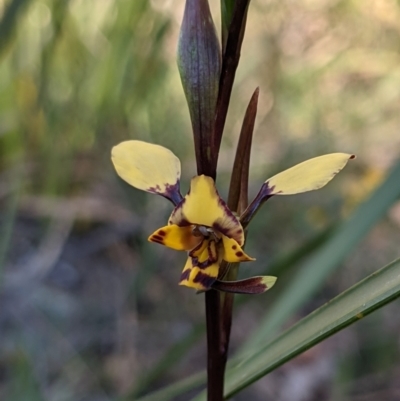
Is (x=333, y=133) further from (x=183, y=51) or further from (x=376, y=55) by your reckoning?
(x=183, y=51)

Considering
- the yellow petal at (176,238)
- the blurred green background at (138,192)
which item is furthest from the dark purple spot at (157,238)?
the blurred green background at (138,192)

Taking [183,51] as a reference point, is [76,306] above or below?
below

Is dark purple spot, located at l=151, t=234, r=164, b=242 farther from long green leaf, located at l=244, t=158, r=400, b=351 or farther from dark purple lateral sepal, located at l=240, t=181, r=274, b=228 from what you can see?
long green leaf, located at l=244, t=158, r=400, b=351

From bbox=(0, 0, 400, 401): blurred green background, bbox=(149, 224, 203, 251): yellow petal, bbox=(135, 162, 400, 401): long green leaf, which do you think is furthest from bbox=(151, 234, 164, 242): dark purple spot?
bbox=(0, 0, 400, 401): blurred green background

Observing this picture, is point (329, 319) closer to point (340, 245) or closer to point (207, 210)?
point (207, 210)

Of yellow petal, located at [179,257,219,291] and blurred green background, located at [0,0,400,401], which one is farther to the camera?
blurred green background, located at [0,0,400,401]

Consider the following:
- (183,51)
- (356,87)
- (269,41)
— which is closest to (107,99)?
(269,41)

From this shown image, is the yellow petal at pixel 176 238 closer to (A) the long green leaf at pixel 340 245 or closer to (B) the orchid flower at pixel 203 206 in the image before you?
(B) the orchid flower at pixel 203 206
